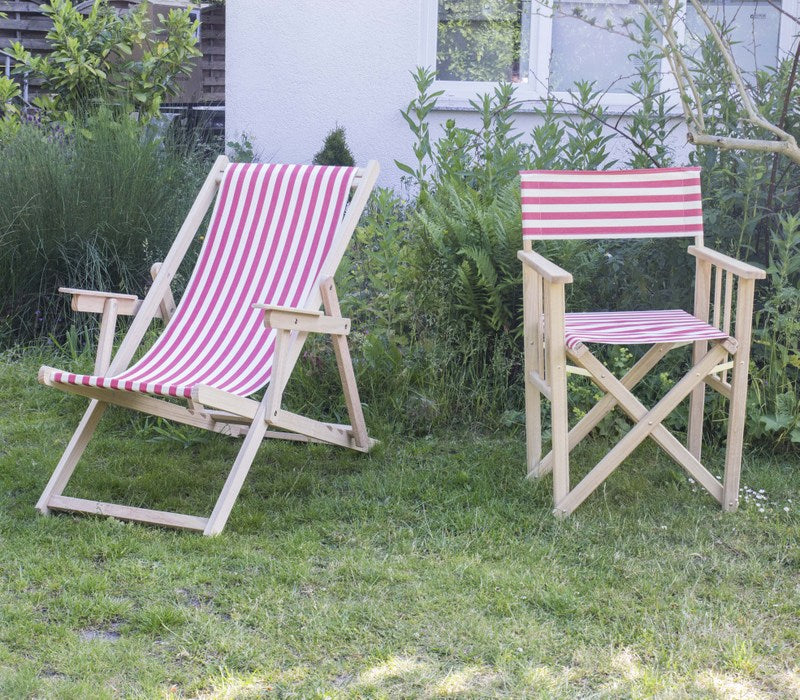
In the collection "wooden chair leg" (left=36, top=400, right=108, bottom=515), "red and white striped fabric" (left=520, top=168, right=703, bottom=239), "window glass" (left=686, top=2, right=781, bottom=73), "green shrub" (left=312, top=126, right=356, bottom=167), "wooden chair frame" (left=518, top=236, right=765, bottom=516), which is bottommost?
"wooden chair leg" (left=36, top=400, right=108, bottom=515)

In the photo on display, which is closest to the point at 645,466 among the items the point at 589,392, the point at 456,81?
the point at 589,392

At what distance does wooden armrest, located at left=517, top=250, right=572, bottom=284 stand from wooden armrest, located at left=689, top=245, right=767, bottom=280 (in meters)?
0.54

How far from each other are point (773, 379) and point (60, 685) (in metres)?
2.66

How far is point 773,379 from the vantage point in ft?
11.9

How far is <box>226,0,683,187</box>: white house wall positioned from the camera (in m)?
6.92

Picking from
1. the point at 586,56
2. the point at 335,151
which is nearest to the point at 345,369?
the point at 335,151

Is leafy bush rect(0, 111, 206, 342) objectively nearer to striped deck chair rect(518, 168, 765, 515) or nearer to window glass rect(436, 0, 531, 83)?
striped deck chair rect(518, 168, 765, 515)

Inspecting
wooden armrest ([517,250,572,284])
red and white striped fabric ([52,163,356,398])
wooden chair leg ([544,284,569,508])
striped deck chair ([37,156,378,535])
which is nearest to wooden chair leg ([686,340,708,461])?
wooden chair leg ([544,284,569,508])

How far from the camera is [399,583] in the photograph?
266cm

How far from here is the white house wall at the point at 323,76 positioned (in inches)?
272

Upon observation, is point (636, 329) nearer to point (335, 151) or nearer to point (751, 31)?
point (335, 151)

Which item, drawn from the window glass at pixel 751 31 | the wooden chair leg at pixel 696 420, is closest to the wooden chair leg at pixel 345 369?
the wooden chair leg at pixel 696 420

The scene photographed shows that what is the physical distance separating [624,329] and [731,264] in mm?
416

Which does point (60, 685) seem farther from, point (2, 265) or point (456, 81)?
point (456, 81)
